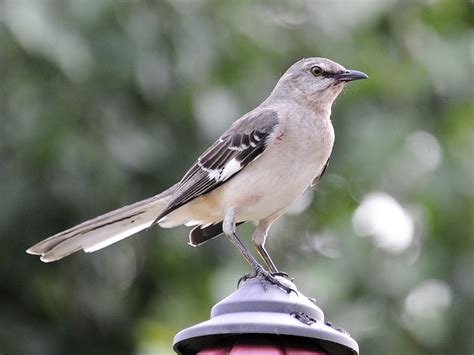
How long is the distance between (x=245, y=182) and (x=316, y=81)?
0.88 m

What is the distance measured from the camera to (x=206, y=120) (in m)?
6.41

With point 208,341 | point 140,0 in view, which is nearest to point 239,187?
point 208,341

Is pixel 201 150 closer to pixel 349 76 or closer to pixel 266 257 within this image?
pixel 349 76

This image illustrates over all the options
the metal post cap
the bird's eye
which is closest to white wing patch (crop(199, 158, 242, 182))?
the bird's eye

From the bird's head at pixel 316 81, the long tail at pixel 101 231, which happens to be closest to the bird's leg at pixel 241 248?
the long tail at pixel 101 231

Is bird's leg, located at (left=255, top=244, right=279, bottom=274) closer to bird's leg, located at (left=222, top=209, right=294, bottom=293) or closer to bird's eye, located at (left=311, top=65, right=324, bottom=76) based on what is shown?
bird's leg, located at (left=222, top=209, right=294, bottom=293)

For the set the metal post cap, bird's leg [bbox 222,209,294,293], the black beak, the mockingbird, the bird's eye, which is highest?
Answer: the bird's eye

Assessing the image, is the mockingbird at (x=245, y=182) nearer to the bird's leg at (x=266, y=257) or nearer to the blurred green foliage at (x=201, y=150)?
the bird's leg at (x=266, y=257)

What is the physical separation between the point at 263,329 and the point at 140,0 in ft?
12.8

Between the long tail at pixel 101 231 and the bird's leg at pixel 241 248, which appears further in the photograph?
the long tail at pixel 101 231

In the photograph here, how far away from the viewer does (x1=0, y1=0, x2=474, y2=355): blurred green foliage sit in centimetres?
580

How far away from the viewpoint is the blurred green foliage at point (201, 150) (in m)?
5.80

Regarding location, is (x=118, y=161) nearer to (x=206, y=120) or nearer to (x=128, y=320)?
(x=206, y=120)

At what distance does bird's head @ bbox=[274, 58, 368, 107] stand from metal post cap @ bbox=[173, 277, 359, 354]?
2.22 meters
